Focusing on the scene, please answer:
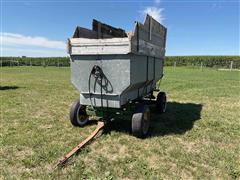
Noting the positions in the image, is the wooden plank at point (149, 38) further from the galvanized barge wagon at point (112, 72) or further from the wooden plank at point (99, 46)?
the wooden plank at point (99, 46)

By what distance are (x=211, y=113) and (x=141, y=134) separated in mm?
3079

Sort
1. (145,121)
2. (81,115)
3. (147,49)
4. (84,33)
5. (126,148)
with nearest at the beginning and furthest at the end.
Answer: (126,148)
(145,121)
(147,49)
(84,33)
(81,115)

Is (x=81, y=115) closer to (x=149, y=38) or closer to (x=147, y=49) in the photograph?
(x=147, y=49)

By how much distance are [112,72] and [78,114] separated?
4.71 ft

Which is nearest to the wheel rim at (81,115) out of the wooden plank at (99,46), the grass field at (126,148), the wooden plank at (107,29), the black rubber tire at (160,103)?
the grass field at (126,148)

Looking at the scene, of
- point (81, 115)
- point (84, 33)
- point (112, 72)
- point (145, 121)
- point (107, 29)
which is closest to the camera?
point (112, 72)

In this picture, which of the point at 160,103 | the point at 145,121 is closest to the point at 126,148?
the point at 145,121

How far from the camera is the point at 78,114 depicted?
16.8ft

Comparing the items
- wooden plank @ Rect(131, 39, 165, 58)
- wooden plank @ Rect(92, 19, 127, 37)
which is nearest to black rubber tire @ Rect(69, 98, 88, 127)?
wooden plank @ Rect(131, 39, 165, 58)

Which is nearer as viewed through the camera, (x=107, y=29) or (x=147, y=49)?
(x=147, y=49)

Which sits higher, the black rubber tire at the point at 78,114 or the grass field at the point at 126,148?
the black rubber tire at the point at 78,114

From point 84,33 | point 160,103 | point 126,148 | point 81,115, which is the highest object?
point 84,33

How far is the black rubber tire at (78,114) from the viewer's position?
16.4ft

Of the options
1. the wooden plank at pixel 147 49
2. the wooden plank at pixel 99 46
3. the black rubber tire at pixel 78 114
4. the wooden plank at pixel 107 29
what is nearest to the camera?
the wooden plank at pixel 99 46
